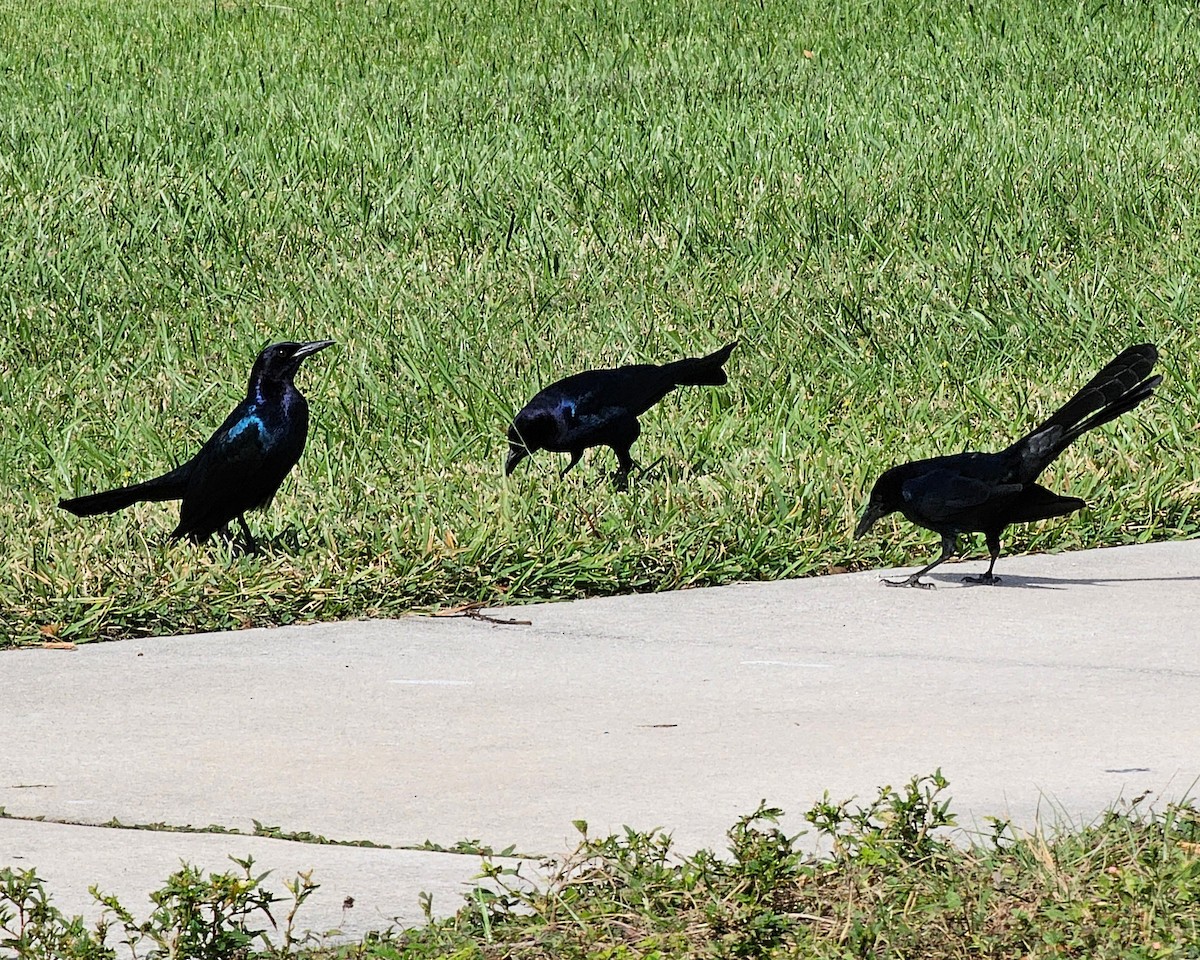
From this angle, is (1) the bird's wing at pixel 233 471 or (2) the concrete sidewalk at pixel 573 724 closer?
(2) the concrete sidewalk at pixel 573 724

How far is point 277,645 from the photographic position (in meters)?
4.87

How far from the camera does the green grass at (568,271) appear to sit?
5879mm

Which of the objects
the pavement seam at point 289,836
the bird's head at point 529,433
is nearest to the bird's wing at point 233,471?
the bird's head at point 529,433

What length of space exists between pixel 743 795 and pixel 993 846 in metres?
0.52

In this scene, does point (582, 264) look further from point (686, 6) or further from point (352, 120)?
point (686, 6)

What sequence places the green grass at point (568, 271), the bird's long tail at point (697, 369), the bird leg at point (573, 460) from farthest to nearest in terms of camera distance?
the bird's long tail at point (697, 369)
the bird leg at point (573, 460)
the green grass at point (568, 271)

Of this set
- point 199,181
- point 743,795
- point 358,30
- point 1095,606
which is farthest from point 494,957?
point 358,30

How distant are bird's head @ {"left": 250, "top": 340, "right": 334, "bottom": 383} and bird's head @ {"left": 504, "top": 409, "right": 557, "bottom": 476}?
902 millimetres

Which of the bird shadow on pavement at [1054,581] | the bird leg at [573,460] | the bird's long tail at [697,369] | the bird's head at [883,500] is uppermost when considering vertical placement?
the bird's long tail at [697,369]

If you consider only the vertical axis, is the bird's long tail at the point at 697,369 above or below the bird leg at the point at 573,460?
above

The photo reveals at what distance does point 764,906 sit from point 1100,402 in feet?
9.51

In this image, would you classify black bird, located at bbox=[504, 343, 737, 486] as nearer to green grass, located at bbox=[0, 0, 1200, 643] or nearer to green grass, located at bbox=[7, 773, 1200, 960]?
green grass, located at bbox=[0, 0, 1200, 643]

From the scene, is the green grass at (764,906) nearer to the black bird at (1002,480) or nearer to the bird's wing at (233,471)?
the black bird at (1002,480)

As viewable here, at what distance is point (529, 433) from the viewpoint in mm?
6523
